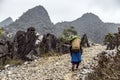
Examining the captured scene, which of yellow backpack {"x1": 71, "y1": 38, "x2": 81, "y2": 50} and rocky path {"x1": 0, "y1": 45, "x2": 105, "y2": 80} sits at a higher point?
yellow backpack {"x1": 71, "y1": 38, "x2": 81, "y2": 50}

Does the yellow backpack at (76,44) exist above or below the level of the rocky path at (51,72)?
above

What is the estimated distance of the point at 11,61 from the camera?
1076 inches

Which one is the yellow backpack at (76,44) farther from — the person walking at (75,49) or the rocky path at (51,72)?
the rocky path at (51,72)

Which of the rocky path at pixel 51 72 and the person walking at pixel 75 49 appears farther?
the person walking at pixel 75 49

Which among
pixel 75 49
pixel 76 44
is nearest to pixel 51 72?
pixel 75 49

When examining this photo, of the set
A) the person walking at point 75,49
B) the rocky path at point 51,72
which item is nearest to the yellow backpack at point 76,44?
the person walking at point 75,49

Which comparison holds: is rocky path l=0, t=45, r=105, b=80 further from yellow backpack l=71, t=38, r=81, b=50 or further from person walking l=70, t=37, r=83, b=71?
yellow backpack l=71, t=38, r=81, b=50

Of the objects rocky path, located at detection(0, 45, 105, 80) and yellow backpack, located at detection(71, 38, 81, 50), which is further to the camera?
yellow backpack, located at detection(71, 38, 81, 50)

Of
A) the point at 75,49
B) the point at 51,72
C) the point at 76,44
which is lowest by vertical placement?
the point at 51,72

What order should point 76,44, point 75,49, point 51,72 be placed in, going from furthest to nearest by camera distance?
point 51,72 → point 75,49 → point 76,44

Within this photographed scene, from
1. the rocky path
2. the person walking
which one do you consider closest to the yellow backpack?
the person walking

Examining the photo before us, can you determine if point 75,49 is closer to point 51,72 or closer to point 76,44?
point 76,44

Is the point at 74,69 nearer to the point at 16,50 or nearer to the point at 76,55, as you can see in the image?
the point at 76,55

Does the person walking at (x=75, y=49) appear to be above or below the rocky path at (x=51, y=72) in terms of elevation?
above
